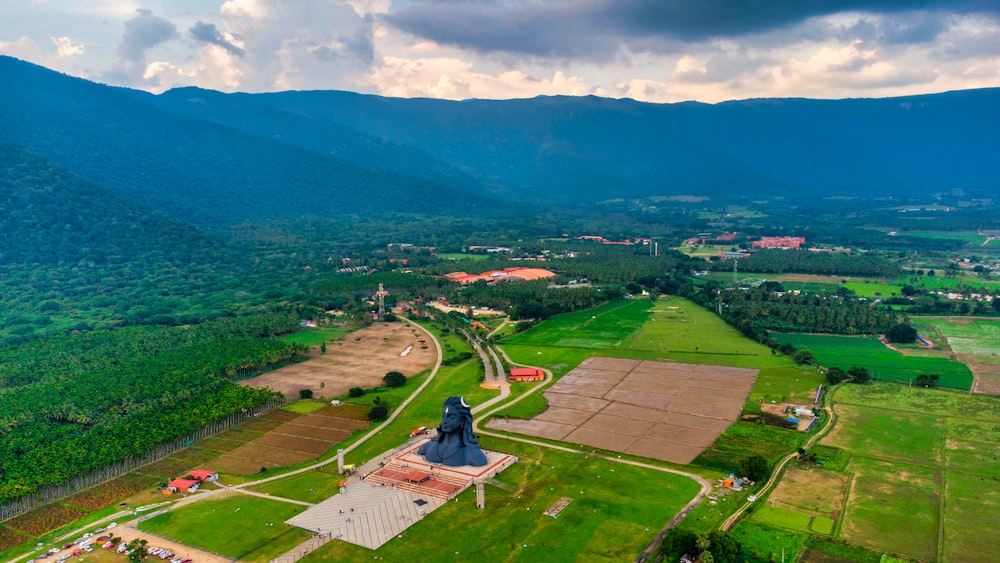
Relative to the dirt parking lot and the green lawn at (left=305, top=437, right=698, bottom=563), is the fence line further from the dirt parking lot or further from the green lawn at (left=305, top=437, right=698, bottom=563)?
the green lawn at (left=305, top=437, right=698, bottom=563)

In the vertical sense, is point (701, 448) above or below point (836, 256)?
below

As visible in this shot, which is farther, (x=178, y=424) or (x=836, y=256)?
(x=836, y=256)

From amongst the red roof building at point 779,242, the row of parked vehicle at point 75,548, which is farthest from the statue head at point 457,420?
the red roof building at point 779,242

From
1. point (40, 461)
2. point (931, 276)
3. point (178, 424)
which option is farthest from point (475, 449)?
point (931, 276)

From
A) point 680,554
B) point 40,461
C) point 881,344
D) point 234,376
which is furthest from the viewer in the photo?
point 881,344

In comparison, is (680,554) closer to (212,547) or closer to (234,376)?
(212,547)
